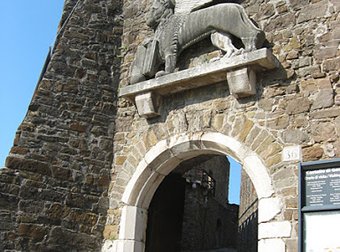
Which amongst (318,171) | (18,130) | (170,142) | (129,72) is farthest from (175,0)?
(318,171)

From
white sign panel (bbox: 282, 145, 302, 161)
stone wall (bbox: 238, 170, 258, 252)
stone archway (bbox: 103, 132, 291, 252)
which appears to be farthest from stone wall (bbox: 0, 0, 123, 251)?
stone wall (bbox: 238, 170, 258, 252)

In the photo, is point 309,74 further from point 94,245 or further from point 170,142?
point 94,245

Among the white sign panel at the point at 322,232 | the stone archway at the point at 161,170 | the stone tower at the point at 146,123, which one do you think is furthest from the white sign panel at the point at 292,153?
the white sign panel at the point at 322,232

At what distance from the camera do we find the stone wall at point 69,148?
671cm

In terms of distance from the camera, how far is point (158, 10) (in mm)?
7352

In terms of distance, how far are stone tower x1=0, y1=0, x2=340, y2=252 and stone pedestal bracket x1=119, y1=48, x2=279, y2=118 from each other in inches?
0.5

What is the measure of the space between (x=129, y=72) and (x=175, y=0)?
1232 mm

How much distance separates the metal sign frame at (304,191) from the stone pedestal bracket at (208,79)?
3.82 feet

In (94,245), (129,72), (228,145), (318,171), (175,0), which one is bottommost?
(94,245)

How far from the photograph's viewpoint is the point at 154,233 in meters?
7.52

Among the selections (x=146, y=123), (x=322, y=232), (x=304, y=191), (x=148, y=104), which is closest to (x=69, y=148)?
(x=146, y=123)

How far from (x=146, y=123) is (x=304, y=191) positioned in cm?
252

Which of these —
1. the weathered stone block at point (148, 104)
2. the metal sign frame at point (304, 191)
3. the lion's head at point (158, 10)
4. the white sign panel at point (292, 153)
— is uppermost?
the lion's head at point (158, 10)

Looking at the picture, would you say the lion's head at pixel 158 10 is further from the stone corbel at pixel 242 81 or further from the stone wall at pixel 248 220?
the stone wall at pixel 248 220
